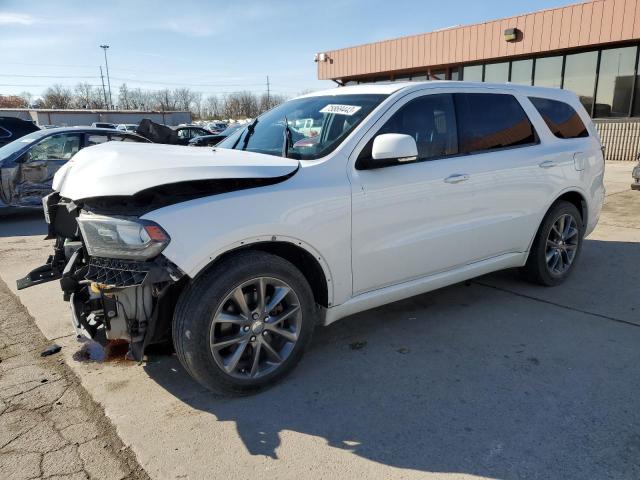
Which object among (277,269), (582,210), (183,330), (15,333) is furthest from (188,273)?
(582,210)

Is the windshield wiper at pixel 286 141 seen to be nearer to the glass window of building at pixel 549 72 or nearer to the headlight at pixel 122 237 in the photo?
the headlight at pixel 122 237

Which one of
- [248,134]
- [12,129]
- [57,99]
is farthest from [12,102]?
[248,134]

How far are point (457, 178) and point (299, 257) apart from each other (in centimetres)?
137

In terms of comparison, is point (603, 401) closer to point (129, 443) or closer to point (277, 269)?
point (277, 269)

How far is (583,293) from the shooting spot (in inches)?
181

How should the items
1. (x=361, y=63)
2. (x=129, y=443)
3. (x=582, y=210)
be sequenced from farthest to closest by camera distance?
(x=361, y=63) → (x=582, y=210) → (x=129, y=443)

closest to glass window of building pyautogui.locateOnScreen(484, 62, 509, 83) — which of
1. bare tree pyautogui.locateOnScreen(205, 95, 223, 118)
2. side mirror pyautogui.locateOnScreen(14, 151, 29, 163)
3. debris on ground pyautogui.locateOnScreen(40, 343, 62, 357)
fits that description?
side mirror pyautogui.locateOnScreen(14, 151, 29, 163)

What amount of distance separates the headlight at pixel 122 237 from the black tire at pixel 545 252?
345 cm

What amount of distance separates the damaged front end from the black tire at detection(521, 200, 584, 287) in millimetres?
3308

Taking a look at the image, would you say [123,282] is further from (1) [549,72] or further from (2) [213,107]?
(2) [213,107]

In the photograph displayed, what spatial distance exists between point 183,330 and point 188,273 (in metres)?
0.33

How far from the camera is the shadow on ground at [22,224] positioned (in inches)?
306

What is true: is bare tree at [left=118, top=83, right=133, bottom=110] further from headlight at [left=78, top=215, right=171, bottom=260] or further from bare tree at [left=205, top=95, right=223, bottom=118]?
headlight at [left=78, top=215, right=171, bottom=260]

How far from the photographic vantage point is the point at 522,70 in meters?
17.2
